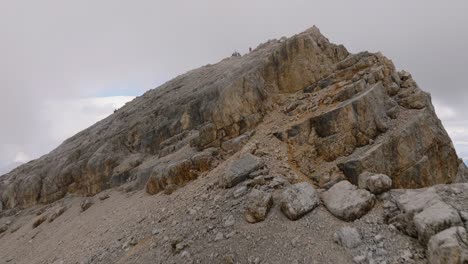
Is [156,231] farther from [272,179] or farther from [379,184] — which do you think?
[379,184]

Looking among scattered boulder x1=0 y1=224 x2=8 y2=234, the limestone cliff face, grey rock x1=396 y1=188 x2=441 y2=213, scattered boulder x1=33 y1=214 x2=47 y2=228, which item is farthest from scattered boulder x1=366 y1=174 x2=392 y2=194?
scattered boulder x1=0 y1=224 x2=8 y2=234

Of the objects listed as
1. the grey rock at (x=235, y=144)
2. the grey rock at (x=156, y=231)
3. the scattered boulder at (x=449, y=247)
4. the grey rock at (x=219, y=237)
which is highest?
the grey rock at (x=235, y=144)

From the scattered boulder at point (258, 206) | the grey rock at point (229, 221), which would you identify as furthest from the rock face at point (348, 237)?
the grey rock at point (229, 221)

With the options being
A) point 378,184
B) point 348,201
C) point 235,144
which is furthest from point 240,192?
point 378,184

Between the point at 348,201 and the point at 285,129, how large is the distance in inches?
220

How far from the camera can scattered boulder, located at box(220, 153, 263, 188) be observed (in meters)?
13.3

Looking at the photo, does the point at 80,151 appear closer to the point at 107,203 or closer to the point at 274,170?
the point at 107,203

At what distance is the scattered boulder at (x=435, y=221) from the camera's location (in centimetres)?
850

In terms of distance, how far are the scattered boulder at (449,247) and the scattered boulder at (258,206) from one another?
16.4ft

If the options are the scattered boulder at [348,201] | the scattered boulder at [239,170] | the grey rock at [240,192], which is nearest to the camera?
the scattered boulder at [348,201]

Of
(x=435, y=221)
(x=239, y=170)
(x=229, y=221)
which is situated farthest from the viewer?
(x=239, y=170)

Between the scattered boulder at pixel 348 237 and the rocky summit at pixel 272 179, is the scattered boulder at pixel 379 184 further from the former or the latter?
the scattered boulder at pixel 348 237

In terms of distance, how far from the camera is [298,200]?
11.2m

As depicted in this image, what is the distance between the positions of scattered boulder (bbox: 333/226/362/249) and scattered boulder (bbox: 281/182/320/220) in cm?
140
